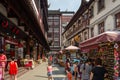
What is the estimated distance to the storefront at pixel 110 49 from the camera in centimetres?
1012

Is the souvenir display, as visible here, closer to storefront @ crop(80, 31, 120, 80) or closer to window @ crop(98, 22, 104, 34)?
storefront @ crop(80, 31, 120, 80)

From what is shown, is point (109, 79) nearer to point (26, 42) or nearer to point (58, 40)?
point (26, 42)

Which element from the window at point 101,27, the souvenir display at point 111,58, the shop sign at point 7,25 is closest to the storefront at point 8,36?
the shop sign at point 7,25

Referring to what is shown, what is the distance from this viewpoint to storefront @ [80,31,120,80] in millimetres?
10117

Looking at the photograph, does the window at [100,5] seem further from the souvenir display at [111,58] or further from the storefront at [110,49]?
the souvenir display at [111,58]

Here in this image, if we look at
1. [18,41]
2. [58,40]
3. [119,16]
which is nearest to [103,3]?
[119,16]

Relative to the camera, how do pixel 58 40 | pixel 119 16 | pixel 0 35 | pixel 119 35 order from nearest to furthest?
pixel 119 35 < pixel 0 35 < pixel 119 16 < pixel 58 40

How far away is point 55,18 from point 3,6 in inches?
3725

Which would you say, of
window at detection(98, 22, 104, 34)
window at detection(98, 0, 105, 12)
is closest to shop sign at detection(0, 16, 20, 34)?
Result: window at detection(98, 22, 104, 34)

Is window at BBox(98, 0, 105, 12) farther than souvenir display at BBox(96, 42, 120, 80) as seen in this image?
Yes

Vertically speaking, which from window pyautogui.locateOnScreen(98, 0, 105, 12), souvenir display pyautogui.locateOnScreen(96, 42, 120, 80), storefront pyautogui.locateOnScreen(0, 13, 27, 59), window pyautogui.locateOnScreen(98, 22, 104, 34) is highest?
window pyautogui.locateOnScreen(98, 0, 105, 12)

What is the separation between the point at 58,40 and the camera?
109125mm

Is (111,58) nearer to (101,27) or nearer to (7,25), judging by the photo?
(7,25)

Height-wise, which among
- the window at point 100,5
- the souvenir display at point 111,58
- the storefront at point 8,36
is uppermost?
the window at point 100,5
